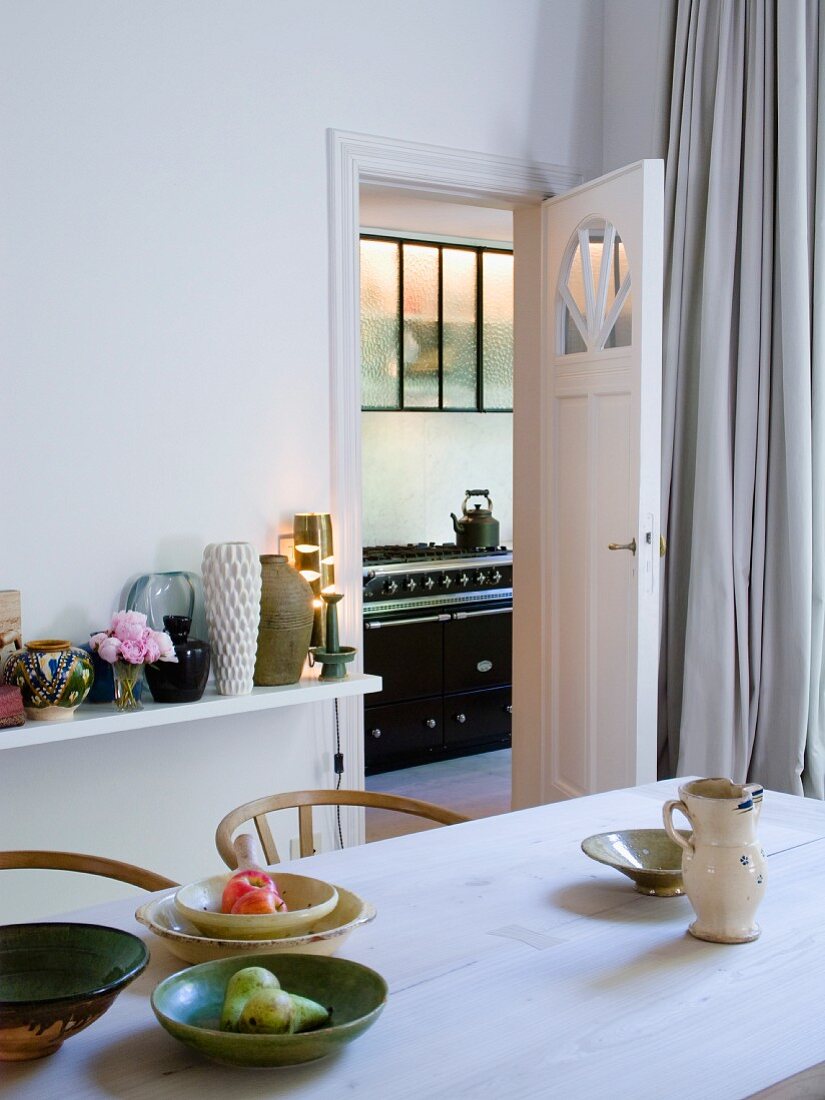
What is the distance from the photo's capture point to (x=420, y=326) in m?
5.97

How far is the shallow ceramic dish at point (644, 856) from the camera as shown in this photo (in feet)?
5.18

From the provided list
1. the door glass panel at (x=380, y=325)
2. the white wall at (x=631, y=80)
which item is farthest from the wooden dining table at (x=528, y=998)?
the door glass panel at (x=380, y=325)

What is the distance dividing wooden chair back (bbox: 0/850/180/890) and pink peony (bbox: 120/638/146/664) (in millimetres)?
915

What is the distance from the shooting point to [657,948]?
1415mm

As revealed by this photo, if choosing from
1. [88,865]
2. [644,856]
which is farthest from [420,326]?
[644,856]

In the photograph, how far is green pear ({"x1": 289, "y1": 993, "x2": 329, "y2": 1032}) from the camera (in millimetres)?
1144

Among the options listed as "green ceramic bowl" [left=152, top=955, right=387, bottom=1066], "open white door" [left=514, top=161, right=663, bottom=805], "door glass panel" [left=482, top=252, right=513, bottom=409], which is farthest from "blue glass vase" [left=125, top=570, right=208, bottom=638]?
"door glass panel" [left=482, top=252, right=513, bottom=409]

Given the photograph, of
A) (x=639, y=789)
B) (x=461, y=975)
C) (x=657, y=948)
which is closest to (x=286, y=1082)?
(x=461, y=975)

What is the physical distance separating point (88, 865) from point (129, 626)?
1009 mm

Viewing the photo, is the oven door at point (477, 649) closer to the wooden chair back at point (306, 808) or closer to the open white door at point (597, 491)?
the open white door at point (597, 491)

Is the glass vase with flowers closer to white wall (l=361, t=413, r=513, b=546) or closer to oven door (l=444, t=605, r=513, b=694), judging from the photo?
oven door (l=444, t=605, r=513, b=694)

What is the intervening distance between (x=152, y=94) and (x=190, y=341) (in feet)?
2.01

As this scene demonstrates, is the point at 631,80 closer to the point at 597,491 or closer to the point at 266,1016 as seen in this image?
the point at 597,491

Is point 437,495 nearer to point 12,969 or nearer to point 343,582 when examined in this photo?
point 343,582
